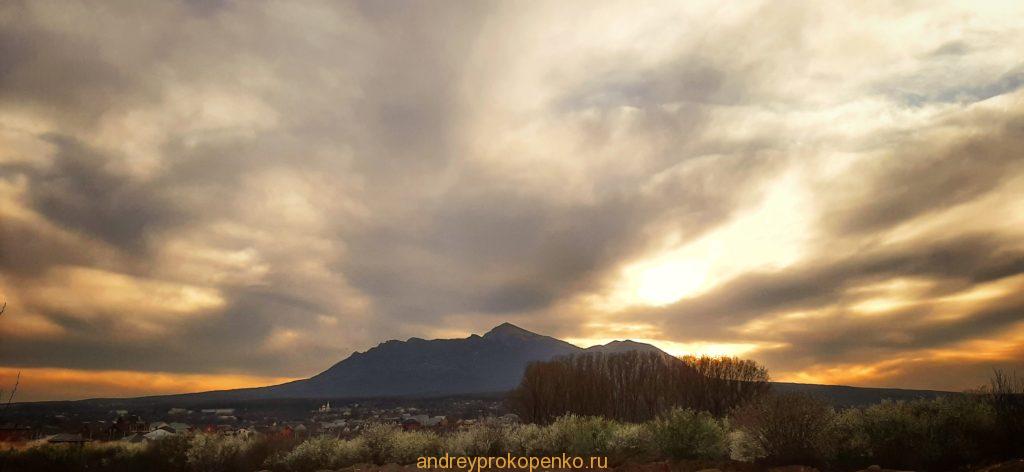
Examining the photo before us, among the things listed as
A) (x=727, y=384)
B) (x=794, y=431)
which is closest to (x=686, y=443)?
(x=794, y=431)

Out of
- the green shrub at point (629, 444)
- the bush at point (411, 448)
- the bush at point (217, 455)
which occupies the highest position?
the green shrub at point (629, 444)

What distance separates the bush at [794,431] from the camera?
13.9 m

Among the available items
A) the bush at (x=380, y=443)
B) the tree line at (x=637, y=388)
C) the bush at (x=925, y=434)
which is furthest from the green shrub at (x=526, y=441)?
the tree line at (x=637, y=388)

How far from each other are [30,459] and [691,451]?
2417cm

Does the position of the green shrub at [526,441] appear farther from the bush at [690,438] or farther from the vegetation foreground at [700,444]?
the bush at [690,438]

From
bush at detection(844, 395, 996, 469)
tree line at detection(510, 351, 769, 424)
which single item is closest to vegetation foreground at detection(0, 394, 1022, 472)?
bush at detection(844, 395, 996, 469)

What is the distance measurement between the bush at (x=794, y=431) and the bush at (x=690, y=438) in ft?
4.05

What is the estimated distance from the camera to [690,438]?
16281 millimetres

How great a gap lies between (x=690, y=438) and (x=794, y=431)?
9.68 ft

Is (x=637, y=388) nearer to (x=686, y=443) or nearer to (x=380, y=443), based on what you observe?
(x=380, y=443)

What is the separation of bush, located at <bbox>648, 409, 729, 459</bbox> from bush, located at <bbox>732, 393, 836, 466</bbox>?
1.23 meters

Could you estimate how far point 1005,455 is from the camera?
1296cm

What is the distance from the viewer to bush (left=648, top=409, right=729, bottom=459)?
1580 centimetres

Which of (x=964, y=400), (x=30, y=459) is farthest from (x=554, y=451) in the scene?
(x=30, y=459)
